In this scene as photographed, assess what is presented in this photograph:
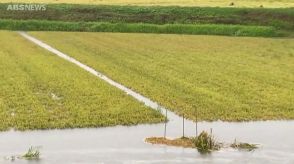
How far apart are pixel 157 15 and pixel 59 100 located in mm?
27059

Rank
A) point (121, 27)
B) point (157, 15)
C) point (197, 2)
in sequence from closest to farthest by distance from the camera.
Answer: point (121, 27) < point (157, 15) < point (197, 2)

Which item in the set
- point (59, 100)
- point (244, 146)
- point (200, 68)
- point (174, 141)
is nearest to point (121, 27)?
point (200, 68)

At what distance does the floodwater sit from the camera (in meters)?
11.8

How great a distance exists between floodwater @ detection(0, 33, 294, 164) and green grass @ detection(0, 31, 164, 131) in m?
0.57

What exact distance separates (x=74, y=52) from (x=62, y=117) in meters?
13.5

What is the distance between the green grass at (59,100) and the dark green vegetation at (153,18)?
1747 cm

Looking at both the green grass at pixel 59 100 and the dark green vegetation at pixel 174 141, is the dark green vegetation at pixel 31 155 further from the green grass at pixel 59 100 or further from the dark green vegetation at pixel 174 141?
the dark green vegetation at pixel 174 141

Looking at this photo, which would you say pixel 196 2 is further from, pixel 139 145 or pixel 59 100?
pixel 139 145

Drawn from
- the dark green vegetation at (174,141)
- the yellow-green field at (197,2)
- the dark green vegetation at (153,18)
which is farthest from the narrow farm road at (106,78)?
the yellow-green field at (197,2)

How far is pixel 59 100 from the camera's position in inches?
655

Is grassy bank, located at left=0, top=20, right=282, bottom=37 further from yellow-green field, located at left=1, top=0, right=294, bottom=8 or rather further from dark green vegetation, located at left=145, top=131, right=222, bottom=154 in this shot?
dark green vegetation, located at left=145, top=131, right=222, bottom=154

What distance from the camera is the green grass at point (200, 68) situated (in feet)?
54.1

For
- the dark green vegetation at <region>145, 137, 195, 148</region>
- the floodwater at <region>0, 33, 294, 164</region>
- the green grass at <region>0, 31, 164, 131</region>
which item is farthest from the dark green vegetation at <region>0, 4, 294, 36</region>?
the dark green vegetation at <region>145, 137, 195, 148</region>

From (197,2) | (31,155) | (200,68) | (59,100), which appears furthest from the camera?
(197,2)
